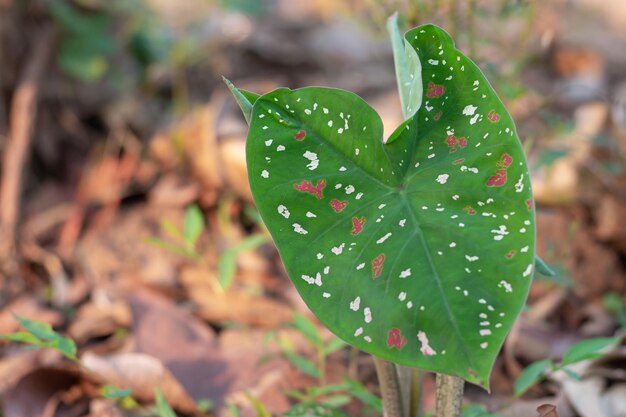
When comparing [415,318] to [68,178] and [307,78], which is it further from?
[307,78]

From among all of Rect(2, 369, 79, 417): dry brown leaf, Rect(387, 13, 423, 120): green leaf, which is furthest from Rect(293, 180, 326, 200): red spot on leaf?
Rect(2, 369, 79, 417): dry brown leaf

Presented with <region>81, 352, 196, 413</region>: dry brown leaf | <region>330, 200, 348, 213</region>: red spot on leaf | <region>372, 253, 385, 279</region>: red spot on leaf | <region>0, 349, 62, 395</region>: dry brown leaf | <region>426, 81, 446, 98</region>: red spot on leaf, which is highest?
<region>426, 81, 446, 98</region>: red spot on leaf

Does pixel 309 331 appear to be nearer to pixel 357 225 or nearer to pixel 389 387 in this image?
pixel 389 387

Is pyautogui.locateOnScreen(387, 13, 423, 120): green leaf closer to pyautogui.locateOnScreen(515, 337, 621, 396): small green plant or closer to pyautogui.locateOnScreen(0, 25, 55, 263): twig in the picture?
pyautogui.locateOnScreen(515, 337, 621, 396): small green plant

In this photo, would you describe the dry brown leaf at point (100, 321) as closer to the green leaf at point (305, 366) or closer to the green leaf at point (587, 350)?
the green leaf at point (305, 366)

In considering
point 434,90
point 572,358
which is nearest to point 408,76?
point 434,90

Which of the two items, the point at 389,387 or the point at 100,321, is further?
the point at 100,321

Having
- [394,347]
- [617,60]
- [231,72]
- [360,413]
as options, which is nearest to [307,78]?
[231,72]
